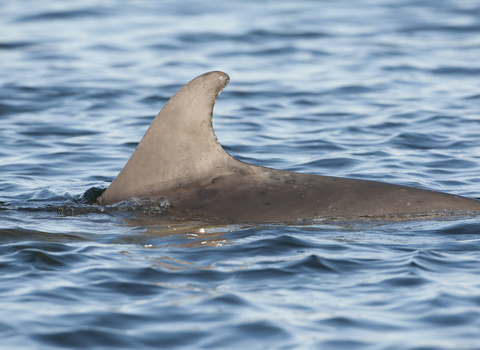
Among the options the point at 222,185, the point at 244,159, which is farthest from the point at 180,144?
the point at 244,159

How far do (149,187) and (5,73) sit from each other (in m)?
11.7

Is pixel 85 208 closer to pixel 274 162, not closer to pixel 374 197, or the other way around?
pixel 374 197

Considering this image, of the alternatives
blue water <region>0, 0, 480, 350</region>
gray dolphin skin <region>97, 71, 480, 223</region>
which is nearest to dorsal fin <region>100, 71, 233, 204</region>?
gray dolphin skin <region>97, 71, 480, 223</region>

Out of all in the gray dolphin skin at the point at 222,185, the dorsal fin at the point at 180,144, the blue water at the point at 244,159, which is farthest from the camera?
the dorsal fin at the point at 180,144

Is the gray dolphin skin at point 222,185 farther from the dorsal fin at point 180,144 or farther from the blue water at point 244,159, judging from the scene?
the blue water at point 244,159

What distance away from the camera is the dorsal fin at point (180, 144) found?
21.7 feet

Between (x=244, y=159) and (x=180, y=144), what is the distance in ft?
14.1

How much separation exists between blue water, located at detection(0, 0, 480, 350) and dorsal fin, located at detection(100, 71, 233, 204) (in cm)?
34

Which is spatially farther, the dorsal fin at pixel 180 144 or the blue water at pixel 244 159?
the dorsal fin at pixel 180 144

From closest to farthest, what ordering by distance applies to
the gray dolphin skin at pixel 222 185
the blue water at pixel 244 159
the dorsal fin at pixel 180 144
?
the blue water at pixel 244 159, the gray dolphin skin at pixel 222 185, the dorsal fin at pixel 180 144

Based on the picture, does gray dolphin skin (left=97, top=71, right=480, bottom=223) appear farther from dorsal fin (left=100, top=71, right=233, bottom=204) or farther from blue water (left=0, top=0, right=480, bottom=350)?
blue water (left=0, top=0, right=480, bottom=350)

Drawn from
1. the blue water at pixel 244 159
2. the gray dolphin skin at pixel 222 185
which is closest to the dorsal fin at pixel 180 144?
the gray dolphin skin at pixel 222 185

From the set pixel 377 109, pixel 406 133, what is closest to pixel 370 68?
pixel 377 109

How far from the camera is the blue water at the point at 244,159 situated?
15.2ft
